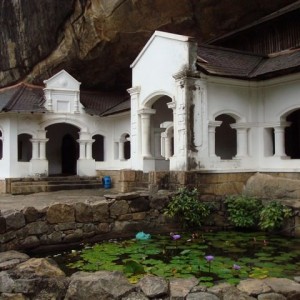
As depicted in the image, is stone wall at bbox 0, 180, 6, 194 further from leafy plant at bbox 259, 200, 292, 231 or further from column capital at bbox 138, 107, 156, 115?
leafy plant at bbox 259, 200, 292, 231

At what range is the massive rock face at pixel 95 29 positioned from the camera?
16.4 metres

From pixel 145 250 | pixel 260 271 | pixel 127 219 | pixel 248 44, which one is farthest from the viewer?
pixel 248 44

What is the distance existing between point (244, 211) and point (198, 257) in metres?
2.95

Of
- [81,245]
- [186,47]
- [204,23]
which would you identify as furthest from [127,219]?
[204,23]

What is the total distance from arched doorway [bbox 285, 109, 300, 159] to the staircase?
8.17 metres

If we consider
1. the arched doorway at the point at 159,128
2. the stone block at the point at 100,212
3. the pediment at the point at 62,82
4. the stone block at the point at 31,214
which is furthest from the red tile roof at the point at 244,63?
the pediment at the point at 62,82

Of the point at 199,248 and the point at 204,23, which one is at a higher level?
the point at 204,23

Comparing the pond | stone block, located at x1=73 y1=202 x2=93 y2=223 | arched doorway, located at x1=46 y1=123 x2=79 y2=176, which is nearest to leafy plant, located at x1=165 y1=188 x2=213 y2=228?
the pond

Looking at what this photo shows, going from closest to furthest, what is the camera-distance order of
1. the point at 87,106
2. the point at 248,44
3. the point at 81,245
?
the point at 81,245, the point at 248,44, the point at 87,106

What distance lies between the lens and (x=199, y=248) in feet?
27.3

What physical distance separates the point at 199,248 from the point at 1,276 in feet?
13.1

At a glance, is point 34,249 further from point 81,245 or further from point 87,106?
point 87,106

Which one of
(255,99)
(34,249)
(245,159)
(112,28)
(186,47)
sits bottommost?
(34,249)

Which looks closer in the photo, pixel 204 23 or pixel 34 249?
pixel 34 249
